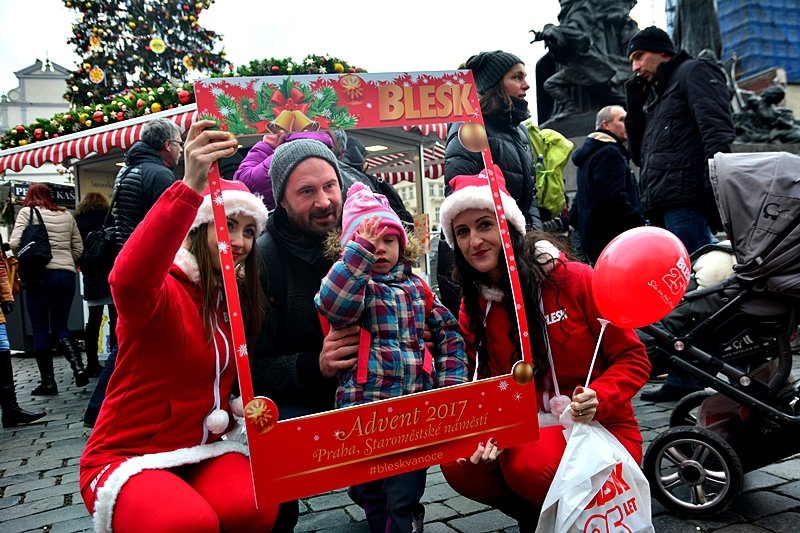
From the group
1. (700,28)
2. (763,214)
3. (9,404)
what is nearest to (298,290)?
(763,214)

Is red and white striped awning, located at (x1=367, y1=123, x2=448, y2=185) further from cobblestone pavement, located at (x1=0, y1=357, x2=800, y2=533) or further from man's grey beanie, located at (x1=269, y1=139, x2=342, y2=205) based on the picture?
cobblestone pavement, located at (x1=0, y1=357, x2=800, y2=533)

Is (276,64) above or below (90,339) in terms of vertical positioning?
above

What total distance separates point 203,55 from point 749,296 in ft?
53.6

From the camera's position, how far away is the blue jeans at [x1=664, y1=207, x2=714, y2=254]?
4094 mm

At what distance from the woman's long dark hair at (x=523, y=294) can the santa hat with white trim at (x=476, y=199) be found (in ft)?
0.27

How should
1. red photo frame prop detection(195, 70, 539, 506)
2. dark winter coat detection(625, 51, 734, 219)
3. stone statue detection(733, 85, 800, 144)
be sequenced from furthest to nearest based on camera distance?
stone statue detection(733, 85, 800, 144) → dark winter coat detection(625, 51, 734, 219) → red photo frame prop detection(195, 70, 539, 506)

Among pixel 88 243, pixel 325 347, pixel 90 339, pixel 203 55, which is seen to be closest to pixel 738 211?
pixel 325 347

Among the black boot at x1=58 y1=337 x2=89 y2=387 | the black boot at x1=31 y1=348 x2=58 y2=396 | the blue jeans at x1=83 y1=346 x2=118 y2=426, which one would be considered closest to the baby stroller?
the blue jeans at x1=83 y1=346 x2=118 y2=426

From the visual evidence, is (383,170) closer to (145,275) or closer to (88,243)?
(145,275)

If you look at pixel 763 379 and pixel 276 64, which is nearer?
pixel 763 379

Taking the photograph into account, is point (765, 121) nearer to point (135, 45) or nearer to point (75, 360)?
point (75, 360)

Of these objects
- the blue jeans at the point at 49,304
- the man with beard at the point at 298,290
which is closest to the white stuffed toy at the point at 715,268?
the man with beard at the point at 298,290

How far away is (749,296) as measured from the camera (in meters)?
2.78

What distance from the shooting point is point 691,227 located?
4133 millimetres
